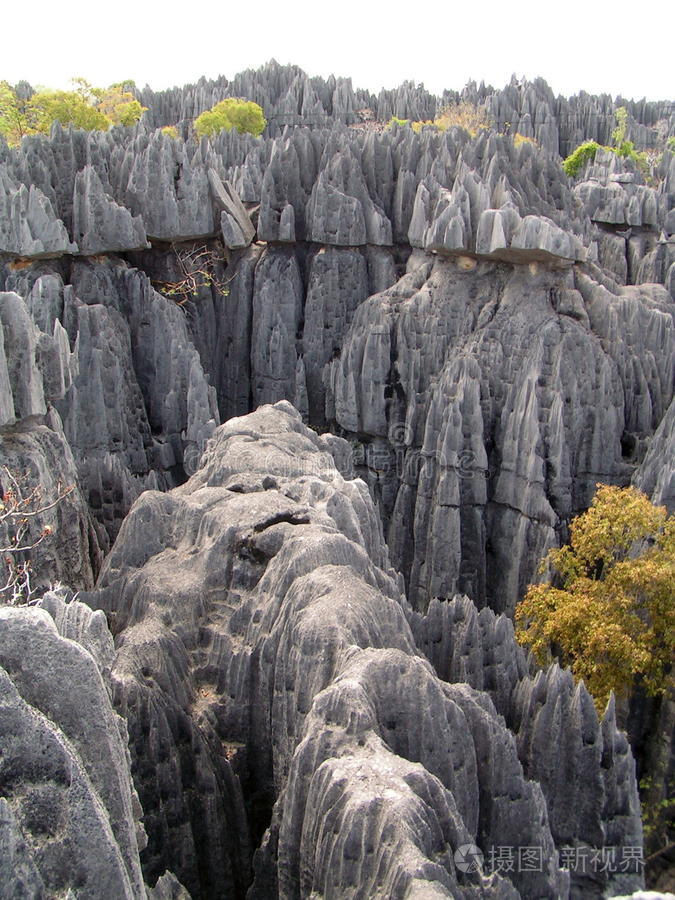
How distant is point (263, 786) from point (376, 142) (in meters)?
20.8

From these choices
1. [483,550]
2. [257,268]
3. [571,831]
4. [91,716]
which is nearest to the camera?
[91,716]

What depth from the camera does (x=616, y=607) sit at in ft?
48.4

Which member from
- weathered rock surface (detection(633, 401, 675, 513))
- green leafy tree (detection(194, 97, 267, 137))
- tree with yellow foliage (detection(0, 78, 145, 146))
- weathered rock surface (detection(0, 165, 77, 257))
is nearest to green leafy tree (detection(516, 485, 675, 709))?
weathered rock surface (detection(633, 401, 675, 513))

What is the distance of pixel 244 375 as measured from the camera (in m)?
26.7

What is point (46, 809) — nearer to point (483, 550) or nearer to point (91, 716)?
point (91, 716)

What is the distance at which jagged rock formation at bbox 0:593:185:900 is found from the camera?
4375mm

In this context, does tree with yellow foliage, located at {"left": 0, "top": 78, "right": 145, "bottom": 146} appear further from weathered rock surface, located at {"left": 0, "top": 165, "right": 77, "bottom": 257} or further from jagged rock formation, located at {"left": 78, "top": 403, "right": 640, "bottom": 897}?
jagged rock formation, located at {"left": 78, "top": 403, "right": 640, "bottom": 897}

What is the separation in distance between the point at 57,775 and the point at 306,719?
12.3 ft

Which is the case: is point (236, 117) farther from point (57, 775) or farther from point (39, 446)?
point (57, 775)

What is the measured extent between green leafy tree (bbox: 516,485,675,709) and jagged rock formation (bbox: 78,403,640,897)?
2.00 meters

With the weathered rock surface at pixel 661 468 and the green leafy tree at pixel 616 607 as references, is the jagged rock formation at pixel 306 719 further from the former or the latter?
the weathered rock surface at pixel 661 468

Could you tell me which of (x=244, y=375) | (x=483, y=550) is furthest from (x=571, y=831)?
(x=244, y=375)

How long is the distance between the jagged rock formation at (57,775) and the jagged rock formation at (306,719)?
6.99 ft

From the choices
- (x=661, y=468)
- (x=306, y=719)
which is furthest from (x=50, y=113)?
(x=306, y=719)
